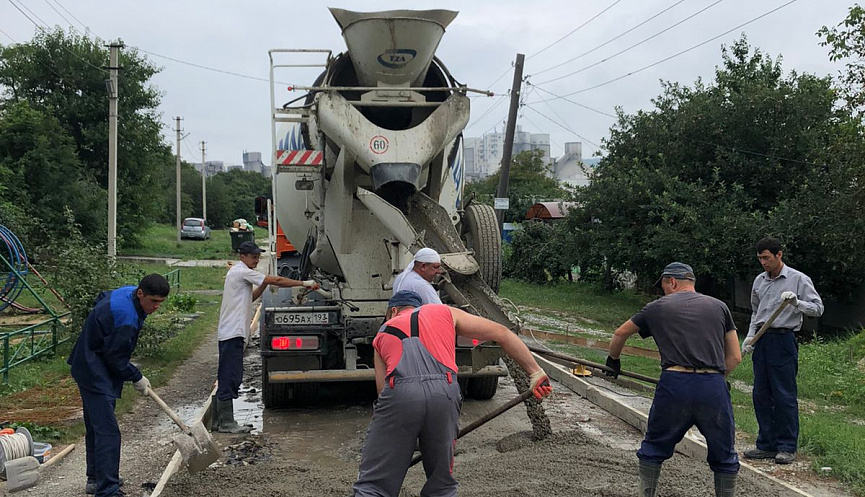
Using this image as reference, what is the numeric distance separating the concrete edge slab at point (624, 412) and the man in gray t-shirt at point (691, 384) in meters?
1.09

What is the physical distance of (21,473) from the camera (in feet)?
18.7

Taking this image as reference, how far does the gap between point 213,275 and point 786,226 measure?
19249 mm

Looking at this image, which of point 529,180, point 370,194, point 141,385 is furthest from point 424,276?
point 529,180

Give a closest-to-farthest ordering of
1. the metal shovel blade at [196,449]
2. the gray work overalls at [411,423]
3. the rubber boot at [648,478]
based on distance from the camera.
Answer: the gray work overalls at [411,423] < the rubber boot at [648,478] < the metal shovel blade at [196,449]

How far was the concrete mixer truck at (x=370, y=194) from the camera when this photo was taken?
7246 mm

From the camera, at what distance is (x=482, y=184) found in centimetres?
5534

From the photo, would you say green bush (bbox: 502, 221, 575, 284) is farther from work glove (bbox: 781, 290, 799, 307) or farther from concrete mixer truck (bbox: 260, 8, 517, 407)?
work glove (bbox: 781, 290, 799, 307)

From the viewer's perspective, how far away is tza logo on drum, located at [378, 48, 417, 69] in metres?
7.34

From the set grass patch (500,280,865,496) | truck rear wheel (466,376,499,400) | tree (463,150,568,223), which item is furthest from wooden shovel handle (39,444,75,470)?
tree (463,150,568,223)

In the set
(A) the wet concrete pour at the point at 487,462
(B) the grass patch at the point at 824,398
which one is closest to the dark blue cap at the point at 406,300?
(A) the wet concrete pour at the point at 487,462

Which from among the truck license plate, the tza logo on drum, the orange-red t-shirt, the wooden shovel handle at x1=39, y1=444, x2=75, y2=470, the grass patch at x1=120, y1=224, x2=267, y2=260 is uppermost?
the tza logo on drum

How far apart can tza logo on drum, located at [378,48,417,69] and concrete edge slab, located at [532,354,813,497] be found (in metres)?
3.91

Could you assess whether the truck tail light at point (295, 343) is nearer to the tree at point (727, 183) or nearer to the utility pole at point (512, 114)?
the tree at point (727, 183)

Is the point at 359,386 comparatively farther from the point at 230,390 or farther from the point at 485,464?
the point at 485,464
